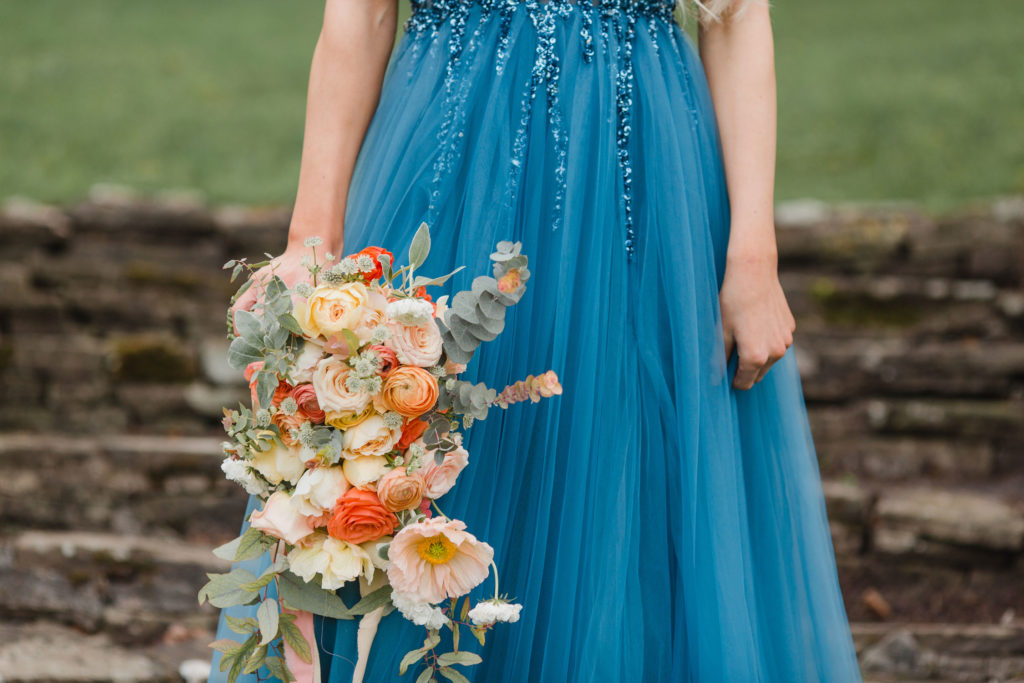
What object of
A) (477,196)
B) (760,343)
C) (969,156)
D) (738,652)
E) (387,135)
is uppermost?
(969,156)

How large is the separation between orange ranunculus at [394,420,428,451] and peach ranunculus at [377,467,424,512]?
5cm

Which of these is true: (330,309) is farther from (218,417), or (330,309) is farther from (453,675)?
(218,417)

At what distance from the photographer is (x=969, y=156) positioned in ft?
21.1

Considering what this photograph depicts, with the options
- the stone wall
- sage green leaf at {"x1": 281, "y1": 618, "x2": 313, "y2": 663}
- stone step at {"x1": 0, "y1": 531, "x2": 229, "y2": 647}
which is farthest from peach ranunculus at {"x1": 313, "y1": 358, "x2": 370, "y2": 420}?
stone step at {"x1": 0, "y1": 531, "x2": 229, "y2": 647}

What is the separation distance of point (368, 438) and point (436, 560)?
192 mm

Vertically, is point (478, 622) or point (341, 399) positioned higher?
point (341, 399)

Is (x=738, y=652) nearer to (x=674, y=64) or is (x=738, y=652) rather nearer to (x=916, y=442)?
(x=674, y=64)

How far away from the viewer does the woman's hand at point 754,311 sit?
153cm

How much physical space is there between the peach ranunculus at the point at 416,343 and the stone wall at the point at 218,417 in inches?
61.9

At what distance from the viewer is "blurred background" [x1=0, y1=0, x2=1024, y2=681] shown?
279 cm

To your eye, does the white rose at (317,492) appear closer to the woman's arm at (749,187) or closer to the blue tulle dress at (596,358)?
Answer: the blue tulle dress at (596,358)

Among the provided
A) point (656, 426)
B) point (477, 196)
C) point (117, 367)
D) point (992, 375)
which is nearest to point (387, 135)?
point (477, 196)

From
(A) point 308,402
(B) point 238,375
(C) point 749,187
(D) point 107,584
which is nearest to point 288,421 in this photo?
(A) point 308,402

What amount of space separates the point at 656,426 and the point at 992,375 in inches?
118
